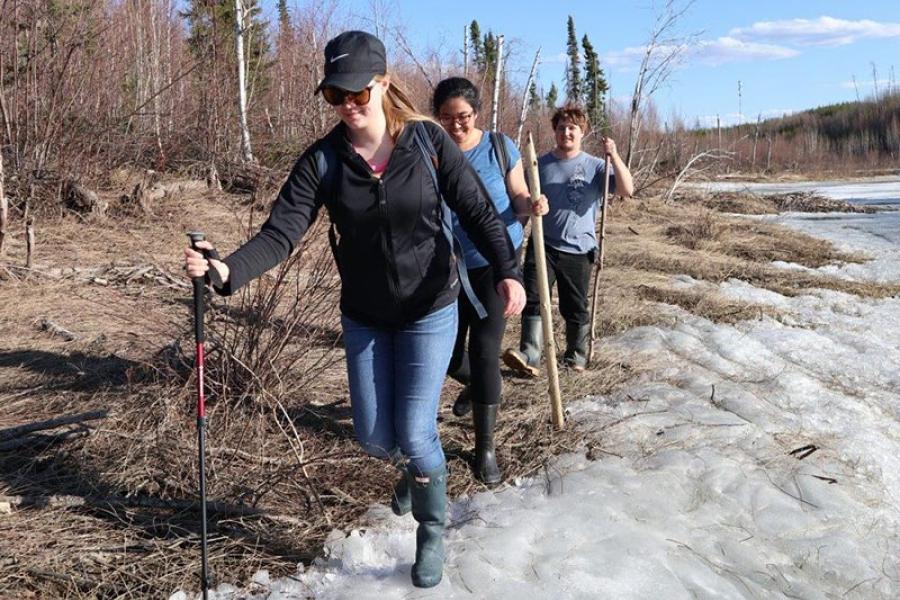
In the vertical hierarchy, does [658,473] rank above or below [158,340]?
below

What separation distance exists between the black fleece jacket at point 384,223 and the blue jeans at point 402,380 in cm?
6

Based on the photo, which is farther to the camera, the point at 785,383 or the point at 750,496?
the point at 785,383

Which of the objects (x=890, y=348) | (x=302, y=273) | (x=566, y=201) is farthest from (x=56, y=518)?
(x=890, y=348)

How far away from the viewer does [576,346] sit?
5133mm

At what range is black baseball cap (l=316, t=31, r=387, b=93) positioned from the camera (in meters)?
2.33

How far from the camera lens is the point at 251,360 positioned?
157 inches

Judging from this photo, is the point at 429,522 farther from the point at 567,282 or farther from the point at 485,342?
the point at 567,282

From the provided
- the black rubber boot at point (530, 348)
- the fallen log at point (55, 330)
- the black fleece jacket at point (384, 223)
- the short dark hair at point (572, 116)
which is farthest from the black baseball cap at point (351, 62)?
the fallen log at point (55, 330)

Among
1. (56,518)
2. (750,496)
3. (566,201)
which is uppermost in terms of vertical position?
(566,201)

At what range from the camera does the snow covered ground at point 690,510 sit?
2.78 metres

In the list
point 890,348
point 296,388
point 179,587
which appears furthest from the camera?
point 890,348

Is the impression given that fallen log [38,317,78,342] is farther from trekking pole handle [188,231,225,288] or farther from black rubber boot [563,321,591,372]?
trekking pole handle [188,231,225,288]

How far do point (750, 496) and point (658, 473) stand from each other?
0.42 meters

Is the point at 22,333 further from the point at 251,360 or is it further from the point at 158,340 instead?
the point at 251,360
